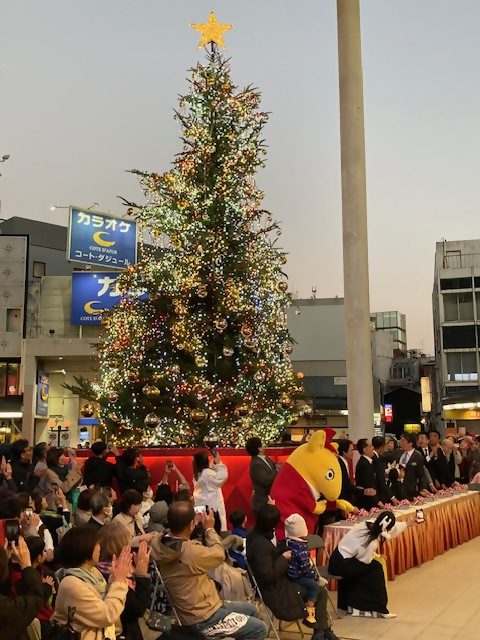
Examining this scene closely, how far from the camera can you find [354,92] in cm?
1577

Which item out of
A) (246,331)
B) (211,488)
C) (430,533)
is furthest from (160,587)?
(246,331)

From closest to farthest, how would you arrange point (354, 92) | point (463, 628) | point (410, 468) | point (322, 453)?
point (463, 628) < point (322, 453) < point (410, 468) < point (354, 92)

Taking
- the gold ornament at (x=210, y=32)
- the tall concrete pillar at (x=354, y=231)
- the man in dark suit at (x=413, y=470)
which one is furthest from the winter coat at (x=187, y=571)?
the gold ornament at (x=210, y=32)

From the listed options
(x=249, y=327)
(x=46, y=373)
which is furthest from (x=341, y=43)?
(x=46, y=373)

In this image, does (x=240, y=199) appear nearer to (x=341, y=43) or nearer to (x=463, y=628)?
(x=341, y=43)

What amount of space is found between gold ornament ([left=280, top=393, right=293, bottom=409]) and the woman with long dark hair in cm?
743

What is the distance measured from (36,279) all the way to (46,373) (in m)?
4.48

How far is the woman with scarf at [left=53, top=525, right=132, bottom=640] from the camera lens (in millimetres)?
3764

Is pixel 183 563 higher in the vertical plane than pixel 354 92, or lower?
lower

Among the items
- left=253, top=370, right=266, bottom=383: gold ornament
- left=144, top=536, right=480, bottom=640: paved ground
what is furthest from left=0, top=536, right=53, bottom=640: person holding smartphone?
left=253, top=370, right=266, bottom=383: gold ornament

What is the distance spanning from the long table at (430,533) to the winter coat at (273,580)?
2.29m

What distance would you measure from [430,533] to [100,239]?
23.9m

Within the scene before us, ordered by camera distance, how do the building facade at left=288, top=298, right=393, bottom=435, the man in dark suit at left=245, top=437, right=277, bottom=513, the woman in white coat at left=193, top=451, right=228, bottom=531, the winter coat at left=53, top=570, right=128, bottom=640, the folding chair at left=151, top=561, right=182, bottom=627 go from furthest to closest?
the building facade at left=288, top=298, right=393, bottom=435, the woman in white coat at left=193, top=451, right=228, bottom=531, the man in dark suit at left=245, top=437, right=277, bottom=513, the folding chair at left=151, top=561, right=182, bottom=627, the winter coat at left=53, top=570, right=128, bottom=640

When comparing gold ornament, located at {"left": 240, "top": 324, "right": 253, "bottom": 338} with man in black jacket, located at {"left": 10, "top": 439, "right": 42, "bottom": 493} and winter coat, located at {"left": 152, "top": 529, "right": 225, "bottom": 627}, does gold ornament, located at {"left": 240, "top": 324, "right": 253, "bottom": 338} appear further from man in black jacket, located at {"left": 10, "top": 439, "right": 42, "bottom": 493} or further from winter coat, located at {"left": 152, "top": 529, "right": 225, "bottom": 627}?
winter coat, located at {"left": 152, "top": 529, "right": 225, "bottom": 627}
